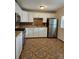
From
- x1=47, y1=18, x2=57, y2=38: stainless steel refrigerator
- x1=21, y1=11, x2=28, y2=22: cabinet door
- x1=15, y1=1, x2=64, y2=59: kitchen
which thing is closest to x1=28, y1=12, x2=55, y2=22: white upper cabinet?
x1=15, y1=1, x2=64, y2=59: kitchen

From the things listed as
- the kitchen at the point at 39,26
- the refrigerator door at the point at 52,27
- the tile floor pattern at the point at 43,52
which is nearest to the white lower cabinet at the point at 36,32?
the kitchen at the point at 39,26

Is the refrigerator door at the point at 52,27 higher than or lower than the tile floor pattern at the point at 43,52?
higher

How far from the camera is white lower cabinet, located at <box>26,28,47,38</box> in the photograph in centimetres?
825

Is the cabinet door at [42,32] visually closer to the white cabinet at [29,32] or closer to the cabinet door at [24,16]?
the white cabinet at [29,32]

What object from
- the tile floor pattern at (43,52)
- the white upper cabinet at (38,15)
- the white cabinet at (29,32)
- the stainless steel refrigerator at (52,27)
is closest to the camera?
the tile floor pattern at (43,52)

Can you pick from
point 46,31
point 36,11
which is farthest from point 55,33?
point 36,11

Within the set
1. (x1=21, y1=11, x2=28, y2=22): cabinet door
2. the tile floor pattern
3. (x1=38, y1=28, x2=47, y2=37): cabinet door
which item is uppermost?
(x1=21, y1=11, x2=28, y2=22): cabinet door

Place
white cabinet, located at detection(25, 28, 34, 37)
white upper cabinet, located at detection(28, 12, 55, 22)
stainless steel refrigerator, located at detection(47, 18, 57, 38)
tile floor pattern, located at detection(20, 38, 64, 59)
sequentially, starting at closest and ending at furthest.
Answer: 1. tile floor pattern, located at detection(20, 38, 64, 59)
2. white cabinet, located at detection(25, 28, 34, 37)
3. stainless steel refrigerator, located at detection(47, 18, 57, 38)
4. white upper cabinet, located at detection(28, 12, 55, 22)

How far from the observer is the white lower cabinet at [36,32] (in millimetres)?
8250

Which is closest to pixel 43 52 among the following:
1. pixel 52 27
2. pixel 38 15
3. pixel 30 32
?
pixel 30 32

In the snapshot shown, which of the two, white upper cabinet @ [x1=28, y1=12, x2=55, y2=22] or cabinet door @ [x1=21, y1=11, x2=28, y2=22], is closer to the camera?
cabinet door @ [x1=21, y1=11, x2=28, y2=22]

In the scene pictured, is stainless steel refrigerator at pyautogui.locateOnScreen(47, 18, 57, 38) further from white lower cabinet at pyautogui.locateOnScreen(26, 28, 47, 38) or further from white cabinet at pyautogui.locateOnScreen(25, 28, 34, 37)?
white cabinet at pyautogui.locateOnScreen(25, 28, 34, 37)
